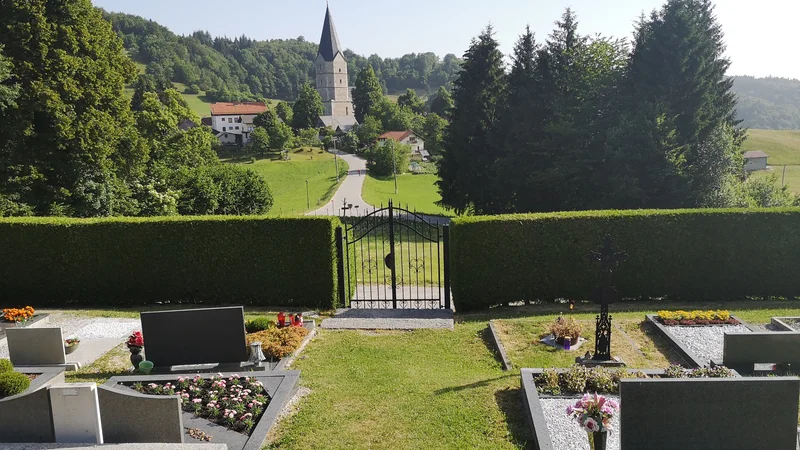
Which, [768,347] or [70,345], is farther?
[70,345]

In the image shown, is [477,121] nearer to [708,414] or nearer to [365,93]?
[708,414]

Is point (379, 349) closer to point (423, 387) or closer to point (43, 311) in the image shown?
point (423, 387)

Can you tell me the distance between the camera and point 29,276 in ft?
51.0

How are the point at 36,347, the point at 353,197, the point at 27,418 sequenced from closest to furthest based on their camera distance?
1. the point at 27,418
2. the point at 36,347
3. the point at 353,197

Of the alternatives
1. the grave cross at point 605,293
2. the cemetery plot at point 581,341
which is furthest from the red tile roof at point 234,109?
the grave cross at point 605,293

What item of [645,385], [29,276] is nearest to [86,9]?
[29,276]

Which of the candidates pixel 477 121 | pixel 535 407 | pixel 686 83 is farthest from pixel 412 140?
pixel 535 407

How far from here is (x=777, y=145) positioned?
3676 inches

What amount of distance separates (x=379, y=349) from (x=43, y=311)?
31.2ft

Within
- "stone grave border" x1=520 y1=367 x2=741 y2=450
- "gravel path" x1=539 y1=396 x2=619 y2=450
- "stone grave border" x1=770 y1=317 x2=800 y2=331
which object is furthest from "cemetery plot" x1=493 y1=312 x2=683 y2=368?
"stone grave border" x1=770 y1=317 x2=800 y2=331

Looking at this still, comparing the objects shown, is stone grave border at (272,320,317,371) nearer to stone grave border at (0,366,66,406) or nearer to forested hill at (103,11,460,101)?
stone grave border at (0,366,66,406)

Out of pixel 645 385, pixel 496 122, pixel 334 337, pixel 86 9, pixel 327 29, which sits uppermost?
pixel 327 29

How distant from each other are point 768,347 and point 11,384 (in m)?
11.5

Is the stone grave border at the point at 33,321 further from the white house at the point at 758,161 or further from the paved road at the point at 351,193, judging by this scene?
the white house at the point at 758,161
